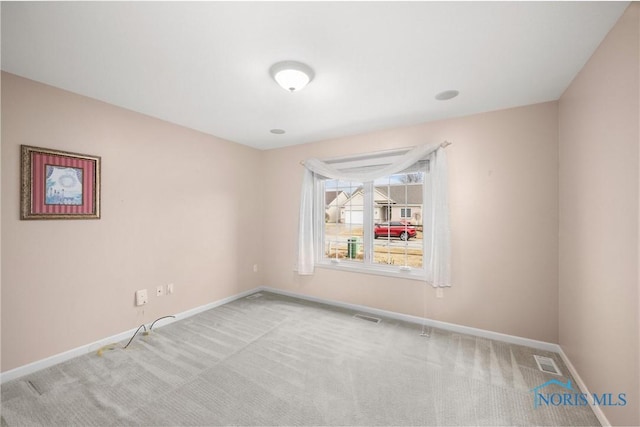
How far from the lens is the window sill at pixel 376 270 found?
318 centimetres

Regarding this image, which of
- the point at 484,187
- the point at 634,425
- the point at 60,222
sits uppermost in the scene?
the point at 484,187

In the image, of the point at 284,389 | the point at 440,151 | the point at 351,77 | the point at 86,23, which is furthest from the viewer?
the point at 440,151

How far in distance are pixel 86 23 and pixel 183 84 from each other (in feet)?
2.44

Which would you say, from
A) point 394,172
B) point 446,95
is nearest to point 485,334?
point 394,172

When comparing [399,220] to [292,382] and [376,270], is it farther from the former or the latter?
[292,382]

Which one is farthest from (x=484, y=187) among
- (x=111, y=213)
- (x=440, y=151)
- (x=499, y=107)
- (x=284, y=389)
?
(x=111, y=213)

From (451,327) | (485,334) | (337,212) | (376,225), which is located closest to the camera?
(485,334)

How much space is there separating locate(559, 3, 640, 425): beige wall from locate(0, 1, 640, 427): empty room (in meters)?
0.02

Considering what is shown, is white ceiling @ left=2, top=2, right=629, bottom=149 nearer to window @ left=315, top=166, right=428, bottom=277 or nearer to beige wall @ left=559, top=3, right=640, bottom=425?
beige wall @ left=559, top=3, right=640, bottom=425

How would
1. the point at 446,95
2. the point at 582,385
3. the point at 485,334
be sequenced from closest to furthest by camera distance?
1. the point at 582,385
2. the point at 446,95
3. the point at 485,334

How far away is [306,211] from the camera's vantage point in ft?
12.7

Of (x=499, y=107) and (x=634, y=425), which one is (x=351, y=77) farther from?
(x=634, y=425)

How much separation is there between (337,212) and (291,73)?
7.42ft

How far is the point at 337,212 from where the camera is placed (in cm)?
388
